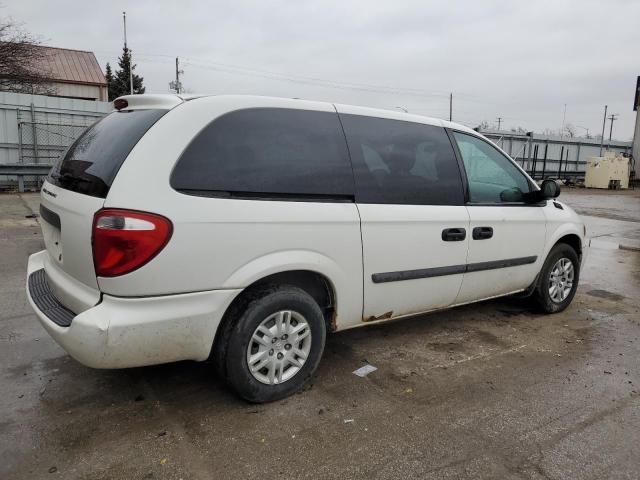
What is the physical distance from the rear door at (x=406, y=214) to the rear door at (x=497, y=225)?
159 millimetres

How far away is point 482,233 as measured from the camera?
12.7ft

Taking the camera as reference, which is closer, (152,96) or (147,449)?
(147,449)

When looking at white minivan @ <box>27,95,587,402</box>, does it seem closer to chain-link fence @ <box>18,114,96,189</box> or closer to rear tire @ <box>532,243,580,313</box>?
rear tire @ <box>532,243,580,313</box>

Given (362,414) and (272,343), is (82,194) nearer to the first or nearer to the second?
(272,343)

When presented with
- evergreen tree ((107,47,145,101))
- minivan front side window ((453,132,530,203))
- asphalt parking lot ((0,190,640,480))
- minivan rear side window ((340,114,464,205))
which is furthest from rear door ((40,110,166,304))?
evergreen tree ((107,47,145,101))

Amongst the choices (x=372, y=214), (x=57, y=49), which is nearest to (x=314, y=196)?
(x=372, y=214)

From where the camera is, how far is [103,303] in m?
2.46

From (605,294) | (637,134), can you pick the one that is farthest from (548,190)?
(637,134)

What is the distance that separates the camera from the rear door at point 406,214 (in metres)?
3.25

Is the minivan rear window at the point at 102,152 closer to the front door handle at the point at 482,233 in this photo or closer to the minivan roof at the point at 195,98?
the minivan roof at the point at 195,98

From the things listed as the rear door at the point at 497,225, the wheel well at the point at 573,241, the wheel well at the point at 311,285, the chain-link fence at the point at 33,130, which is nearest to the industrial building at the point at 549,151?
the chain-link fence at the point at 33,130

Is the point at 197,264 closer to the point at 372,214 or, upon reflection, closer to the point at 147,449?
the point at 147,449

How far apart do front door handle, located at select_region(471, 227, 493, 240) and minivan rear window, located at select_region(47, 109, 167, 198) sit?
2.42 meters

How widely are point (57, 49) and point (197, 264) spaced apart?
33229 mm
